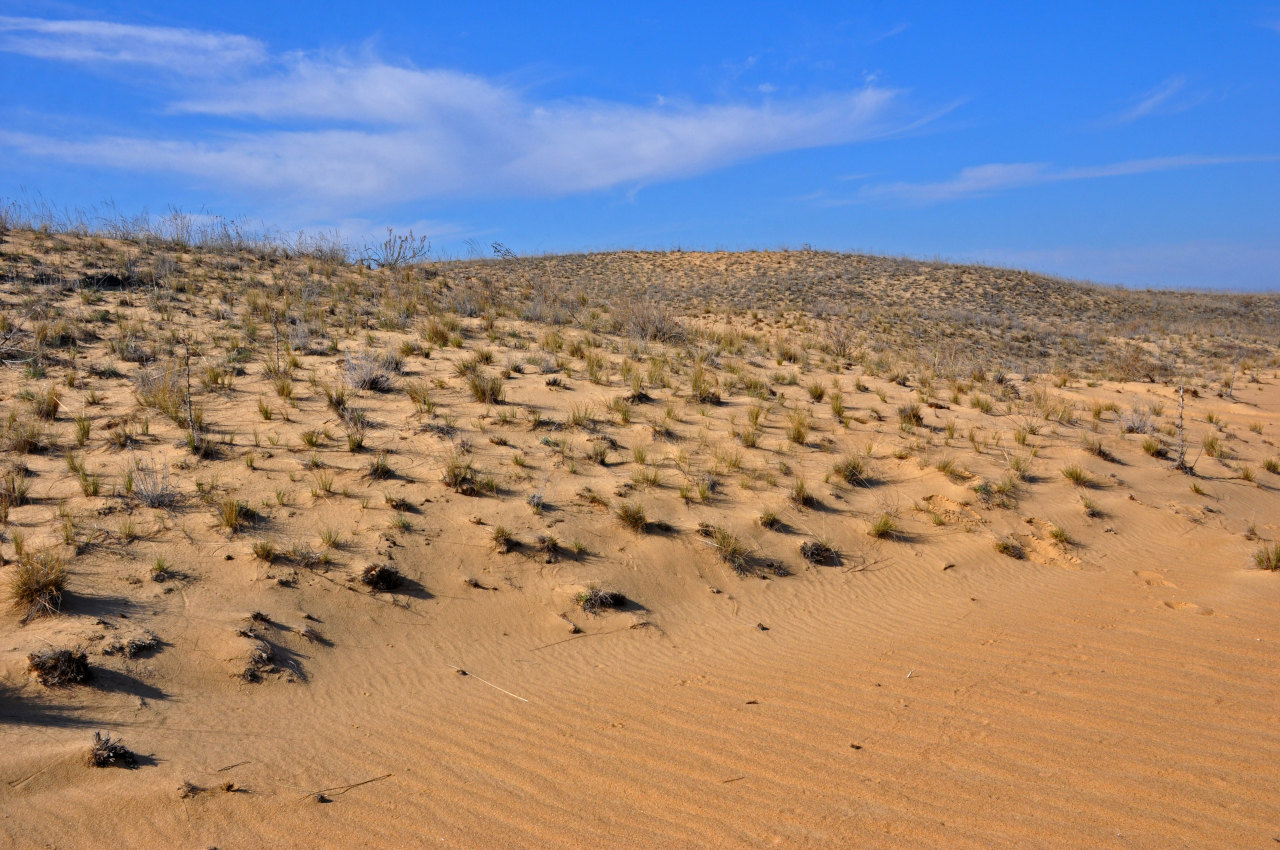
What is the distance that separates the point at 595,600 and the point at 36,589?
3455 millimetres

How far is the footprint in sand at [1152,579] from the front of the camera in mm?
6738

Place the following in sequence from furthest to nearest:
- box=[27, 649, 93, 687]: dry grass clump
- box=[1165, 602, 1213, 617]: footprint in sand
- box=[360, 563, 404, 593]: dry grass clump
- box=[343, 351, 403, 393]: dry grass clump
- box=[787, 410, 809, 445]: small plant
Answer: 1. box=[787, 410, 809, 445]: small plant
2. box=[343, 351, 403, 393]: dry grass clump
3. box=[1165, 602, 1213, 617]: footprint in sand
4. box=[360, 563, 404, 593]: dry grass clump
5. box=[27, 649, 93, 687]: dry grass clump

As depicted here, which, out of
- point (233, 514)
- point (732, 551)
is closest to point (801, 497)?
point (732, 551)

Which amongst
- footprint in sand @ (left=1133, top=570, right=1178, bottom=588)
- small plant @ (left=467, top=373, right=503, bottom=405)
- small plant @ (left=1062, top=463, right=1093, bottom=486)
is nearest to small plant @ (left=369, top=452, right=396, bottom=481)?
small plant @ (left=467, top=373, right=503, bottom=405)

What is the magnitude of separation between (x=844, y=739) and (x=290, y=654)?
3.30m

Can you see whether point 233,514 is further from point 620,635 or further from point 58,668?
point 620,635

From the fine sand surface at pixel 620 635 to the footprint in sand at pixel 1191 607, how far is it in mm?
29

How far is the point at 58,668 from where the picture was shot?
13.0 ft

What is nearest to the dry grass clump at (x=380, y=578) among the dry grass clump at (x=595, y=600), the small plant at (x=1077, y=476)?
the dry grass clump at (x=595, y=600)

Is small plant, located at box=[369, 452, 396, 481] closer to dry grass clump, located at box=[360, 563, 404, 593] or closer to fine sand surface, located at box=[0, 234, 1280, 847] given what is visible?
fine sand surface, located at box=[0, 234, 1280, 847]

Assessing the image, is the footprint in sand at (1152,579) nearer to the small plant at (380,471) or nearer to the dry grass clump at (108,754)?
the small plant at (380,471)

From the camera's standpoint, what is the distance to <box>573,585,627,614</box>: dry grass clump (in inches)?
226

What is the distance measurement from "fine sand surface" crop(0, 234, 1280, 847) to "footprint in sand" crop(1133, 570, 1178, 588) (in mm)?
86

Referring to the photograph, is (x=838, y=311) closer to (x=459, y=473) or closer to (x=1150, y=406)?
(x=1150, y=406)
